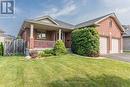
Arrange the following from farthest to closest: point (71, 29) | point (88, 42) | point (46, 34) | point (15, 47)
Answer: point (46, 34) < point (71, 29) < point (15, 47) < point (88, 42)

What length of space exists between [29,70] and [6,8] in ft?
54.3

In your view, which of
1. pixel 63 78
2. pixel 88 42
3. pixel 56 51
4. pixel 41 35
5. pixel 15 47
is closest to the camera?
pixel 63 78

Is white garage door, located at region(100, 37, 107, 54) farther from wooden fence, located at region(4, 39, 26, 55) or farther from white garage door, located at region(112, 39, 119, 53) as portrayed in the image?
wooden fence, located at region(4, 39, 26, 55)

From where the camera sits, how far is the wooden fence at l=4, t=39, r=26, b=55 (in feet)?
65.8

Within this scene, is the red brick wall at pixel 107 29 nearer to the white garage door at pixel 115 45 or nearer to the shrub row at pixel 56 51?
the white garage door at pixel 115 45

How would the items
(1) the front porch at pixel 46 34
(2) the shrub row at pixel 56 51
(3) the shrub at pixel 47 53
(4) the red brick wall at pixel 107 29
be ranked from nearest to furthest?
(3) the shrub at pixel 47 53 → (2) the shrub row at pixel 56 51 → (1) the front porch at pixel 46 34 → (4) the red brick wall at pixel 107 29

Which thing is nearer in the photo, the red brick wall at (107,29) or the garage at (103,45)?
the red brick wall at (107,29)

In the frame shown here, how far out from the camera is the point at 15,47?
67.5ft

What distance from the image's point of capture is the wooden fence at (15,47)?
20.1 meters

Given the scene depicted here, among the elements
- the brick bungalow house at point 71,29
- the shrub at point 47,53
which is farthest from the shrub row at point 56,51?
the brick bungalow house at point 71,29

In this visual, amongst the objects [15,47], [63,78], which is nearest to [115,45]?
[15,47]

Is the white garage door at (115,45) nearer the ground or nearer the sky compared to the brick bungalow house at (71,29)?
nearer the ground

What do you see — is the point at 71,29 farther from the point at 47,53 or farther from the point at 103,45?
the point at 47,53

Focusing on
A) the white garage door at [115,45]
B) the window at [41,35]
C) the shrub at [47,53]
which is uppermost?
the window at [41,35]
